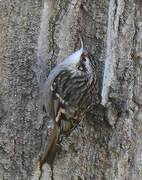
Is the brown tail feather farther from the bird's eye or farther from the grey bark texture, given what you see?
the bird's eye

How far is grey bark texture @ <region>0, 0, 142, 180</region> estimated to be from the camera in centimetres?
206

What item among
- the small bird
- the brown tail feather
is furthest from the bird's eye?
the brown tail feather

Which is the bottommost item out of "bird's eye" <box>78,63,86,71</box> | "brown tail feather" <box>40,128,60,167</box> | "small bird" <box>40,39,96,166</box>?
"brown tail feather" <box>40,128,60,167</box>

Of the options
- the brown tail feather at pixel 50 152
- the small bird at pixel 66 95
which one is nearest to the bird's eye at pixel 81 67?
the small bird at pixel 66 95

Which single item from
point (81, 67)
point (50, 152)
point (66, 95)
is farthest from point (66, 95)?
point (50, 152)

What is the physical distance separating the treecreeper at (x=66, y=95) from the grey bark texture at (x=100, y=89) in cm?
4

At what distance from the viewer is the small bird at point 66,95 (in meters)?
2.13

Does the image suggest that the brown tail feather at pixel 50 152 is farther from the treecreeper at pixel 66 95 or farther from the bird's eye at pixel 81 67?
the bird's eye at pixel 81 67

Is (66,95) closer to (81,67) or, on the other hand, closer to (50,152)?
(81,67)

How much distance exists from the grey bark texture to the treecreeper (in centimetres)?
4

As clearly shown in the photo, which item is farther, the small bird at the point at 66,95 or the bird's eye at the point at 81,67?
the bird's eye at the point at 81,67

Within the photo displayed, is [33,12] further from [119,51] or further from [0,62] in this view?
[119,51]

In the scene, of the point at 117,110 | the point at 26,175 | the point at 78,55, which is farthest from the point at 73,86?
the point at 26,175

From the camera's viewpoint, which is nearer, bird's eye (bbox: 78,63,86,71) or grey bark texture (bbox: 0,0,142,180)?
grey bark texture (bbox: 0,0,142,180)
